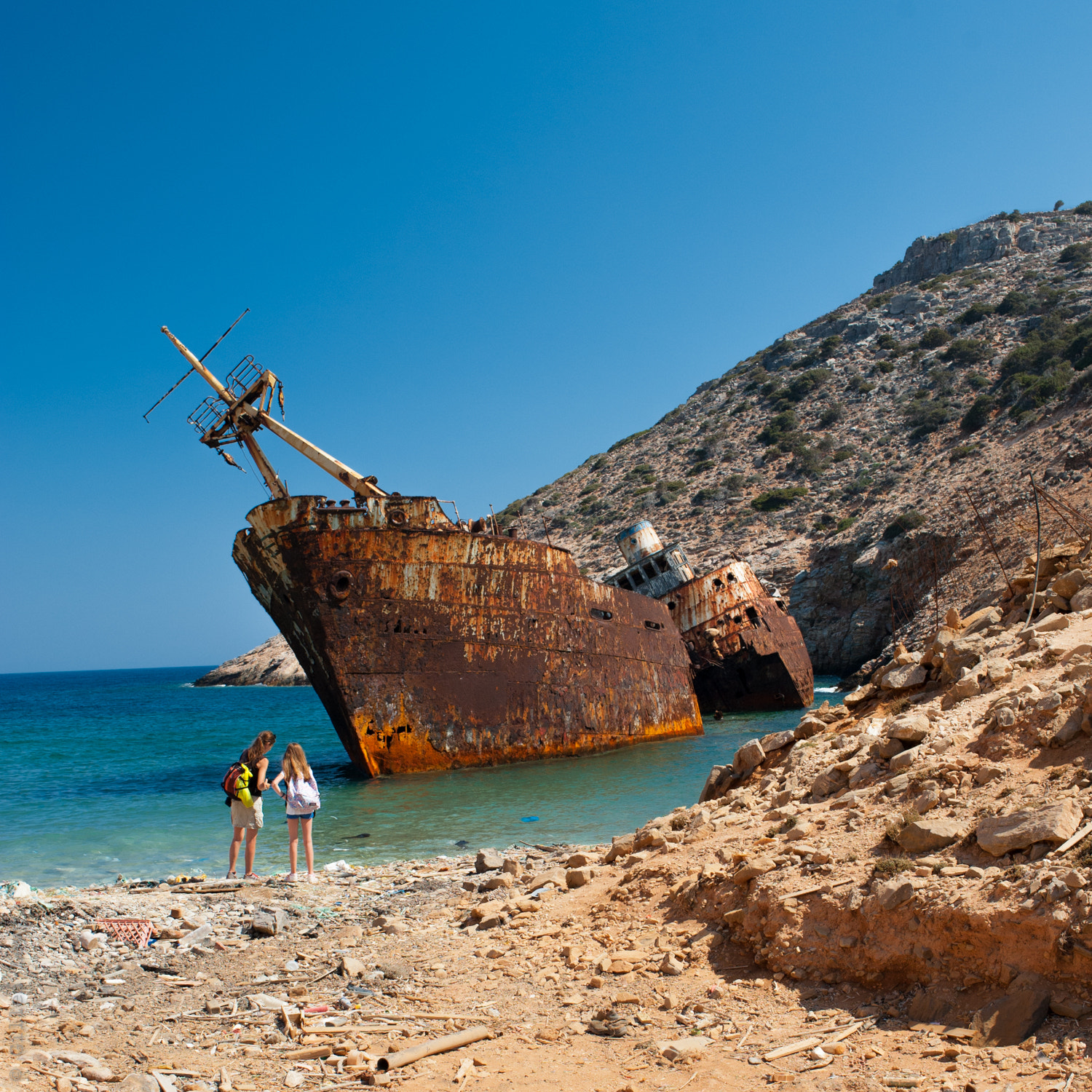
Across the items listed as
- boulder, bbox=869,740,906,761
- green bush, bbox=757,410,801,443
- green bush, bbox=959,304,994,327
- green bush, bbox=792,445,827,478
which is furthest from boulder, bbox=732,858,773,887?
green bush, bbox=959,304,994,327

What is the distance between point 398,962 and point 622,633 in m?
12.5

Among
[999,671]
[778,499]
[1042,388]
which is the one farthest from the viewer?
[778,499]

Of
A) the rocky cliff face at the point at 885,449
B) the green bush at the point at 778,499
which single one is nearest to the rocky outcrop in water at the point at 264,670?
the rocky cliff face at the point at 885,449

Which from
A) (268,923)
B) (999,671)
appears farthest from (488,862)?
(999,671)

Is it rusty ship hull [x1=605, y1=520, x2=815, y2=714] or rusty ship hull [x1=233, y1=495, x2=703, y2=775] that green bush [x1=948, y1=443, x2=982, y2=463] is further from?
rusty ship hull [x1=233, y1=495, x2=703, y2=775]

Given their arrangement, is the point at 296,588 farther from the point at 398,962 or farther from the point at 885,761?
the point at 885,761

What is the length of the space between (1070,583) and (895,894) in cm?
364

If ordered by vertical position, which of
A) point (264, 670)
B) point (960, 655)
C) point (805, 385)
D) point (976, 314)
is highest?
point (976, 314)

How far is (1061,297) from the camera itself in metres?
47.3

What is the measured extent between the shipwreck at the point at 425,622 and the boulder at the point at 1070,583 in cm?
887

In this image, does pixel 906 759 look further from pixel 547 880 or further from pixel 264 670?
pixel 264 670

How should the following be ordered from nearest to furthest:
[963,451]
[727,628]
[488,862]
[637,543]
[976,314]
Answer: [488,862], [727,628], [637,543], [963,451], [976,314]

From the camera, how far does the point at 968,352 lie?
46.6 metres

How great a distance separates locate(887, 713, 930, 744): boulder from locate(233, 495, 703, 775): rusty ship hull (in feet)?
29.9
